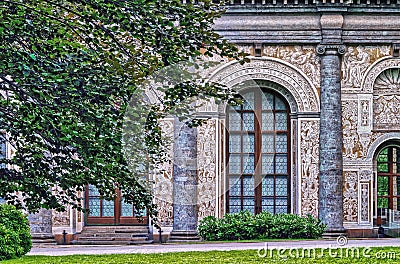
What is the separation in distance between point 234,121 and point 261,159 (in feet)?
4.36

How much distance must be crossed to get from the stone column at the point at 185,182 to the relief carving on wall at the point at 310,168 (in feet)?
9.76

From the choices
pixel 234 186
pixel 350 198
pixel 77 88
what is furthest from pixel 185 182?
pixel 77 88

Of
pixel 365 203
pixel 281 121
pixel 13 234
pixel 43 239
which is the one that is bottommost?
pixel 43 239

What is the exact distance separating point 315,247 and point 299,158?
4982 mm

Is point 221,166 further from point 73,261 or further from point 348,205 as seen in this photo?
point 73,261

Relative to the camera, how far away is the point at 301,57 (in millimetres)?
21125

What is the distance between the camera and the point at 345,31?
2097 centimetres

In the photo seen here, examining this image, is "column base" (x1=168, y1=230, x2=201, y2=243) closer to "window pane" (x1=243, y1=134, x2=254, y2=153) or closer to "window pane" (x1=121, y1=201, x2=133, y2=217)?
"window pane" (x1=121, y1=201, x2=133, y2=217)

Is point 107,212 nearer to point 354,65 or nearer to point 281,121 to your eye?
point 281,121

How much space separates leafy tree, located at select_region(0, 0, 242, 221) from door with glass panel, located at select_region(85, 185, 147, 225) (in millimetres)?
11230

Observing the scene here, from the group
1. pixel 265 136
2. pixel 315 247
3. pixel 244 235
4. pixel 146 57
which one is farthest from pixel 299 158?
pixel 146 57

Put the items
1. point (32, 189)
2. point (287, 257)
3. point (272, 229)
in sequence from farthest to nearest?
point (272, 229) < point (287, 257) < point (32, 189)

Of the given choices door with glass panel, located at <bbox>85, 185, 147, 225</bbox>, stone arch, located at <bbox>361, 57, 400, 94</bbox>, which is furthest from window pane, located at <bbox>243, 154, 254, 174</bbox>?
stone arch, located at <bbox>361, 57, 400, 94</bbox>

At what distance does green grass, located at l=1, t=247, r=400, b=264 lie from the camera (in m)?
14.1
